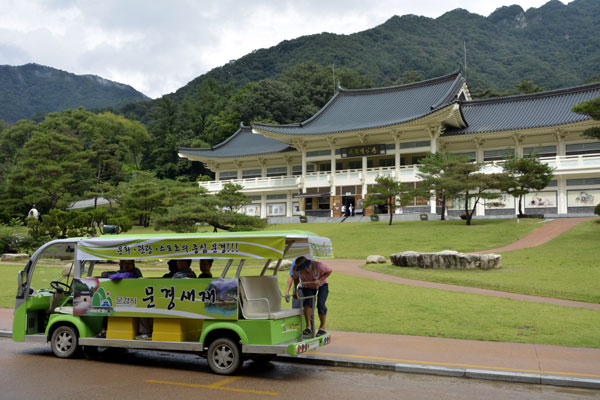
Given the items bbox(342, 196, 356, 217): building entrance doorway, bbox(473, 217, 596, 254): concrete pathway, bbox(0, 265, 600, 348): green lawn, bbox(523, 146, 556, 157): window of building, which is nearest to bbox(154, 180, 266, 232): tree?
bbox(0, 265, 600, 348): green lawn

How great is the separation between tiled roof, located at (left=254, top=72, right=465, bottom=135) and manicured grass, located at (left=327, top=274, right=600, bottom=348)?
31.2 meters

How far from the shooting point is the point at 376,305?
12.9 meters

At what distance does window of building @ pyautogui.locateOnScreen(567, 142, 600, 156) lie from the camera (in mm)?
39469

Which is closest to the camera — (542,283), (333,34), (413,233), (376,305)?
(376,305)

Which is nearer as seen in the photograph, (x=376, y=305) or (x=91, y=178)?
(x=376, y=305)

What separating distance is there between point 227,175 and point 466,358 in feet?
163

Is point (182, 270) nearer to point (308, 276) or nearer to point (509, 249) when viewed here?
point (308, 276)

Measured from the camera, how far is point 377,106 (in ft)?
166

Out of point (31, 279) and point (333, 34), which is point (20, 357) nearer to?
point (31, 279)

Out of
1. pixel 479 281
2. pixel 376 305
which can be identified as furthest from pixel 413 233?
pixel 376 305

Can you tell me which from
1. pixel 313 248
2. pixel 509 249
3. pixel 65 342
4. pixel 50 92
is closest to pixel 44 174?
pixel 509 249

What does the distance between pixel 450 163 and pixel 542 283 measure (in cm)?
1710

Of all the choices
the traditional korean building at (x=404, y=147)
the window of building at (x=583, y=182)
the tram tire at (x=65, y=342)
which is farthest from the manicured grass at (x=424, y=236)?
the tram tire at (x=65, y=342)

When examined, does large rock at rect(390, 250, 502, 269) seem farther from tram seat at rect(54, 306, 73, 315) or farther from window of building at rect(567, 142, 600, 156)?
window of building at rect(567, 142, 600, 156)
